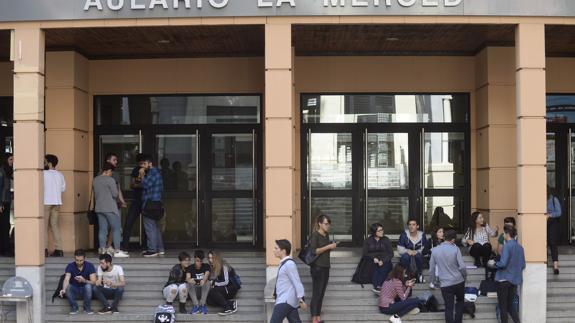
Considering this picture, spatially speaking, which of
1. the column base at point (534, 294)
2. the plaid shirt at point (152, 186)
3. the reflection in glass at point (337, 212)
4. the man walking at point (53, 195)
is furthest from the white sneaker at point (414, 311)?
the man walking at point (53, 195)

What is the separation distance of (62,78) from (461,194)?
325 inches

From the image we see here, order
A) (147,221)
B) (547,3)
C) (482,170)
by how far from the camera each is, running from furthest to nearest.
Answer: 1. (482,170)
2. (147,221)
3. (547,3)

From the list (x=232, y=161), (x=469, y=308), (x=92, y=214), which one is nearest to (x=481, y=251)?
(x=469, y=308)

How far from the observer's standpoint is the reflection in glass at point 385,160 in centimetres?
1534

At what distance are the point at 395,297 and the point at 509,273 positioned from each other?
5.92 feet

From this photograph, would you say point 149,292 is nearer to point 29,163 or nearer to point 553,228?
point 29,163

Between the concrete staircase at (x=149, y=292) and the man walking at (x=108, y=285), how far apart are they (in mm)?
173

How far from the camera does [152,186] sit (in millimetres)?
13656

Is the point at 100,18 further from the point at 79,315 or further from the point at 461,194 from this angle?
the point at 461,194

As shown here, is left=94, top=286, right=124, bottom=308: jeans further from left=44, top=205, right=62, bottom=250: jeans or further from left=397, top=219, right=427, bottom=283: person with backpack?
left=397, top=219, right=427, bottom=283: person with backpack

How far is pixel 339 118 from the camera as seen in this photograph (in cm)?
1530

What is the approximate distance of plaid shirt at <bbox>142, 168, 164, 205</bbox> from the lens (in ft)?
44.7

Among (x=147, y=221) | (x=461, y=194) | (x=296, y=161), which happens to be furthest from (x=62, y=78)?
(x=461, y=194)

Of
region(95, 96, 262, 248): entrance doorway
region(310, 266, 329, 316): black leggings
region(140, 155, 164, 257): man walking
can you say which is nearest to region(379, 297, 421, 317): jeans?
region(310, 266, 329, 316): black leggings
